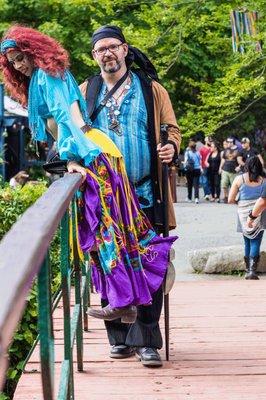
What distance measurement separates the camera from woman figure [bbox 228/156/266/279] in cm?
1279

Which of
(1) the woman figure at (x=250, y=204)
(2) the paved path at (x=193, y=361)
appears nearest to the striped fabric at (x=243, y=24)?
(1) the woman figure at (x=250, y=204)

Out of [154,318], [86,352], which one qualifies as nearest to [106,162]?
[154,318]

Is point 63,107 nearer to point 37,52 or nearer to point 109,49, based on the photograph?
point 37,52

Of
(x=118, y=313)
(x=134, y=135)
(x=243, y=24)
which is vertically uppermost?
(x=243, y=24)

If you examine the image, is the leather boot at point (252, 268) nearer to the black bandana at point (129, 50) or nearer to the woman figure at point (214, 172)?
the black bandana at point (129, 50)

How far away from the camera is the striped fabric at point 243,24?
14892 mm

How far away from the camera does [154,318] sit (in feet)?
17.4

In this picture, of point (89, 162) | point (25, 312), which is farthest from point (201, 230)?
point (89, 162)

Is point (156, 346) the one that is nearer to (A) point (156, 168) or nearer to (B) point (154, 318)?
(B) point (154, 318)

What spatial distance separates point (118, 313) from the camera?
4.90 metres

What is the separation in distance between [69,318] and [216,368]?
1617mm

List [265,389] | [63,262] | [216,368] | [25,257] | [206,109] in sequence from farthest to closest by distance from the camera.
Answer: [206,109]
[216,368]
[265,389]
[63,262]
[25,257]

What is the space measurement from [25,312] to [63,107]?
3.15 metres

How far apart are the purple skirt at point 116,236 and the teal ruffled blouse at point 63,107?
0.41 feet
